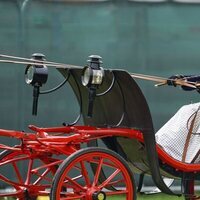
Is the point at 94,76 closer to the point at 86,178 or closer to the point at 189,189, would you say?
the point at 86,178

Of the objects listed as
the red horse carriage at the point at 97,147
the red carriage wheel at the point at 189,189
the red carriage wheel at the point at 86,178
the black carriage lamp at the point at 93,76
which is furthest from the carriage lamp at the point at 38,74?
the red carriage wheel at the point at 189,189

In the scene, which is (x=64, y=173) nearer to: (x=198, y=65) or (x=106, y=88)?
(x=106, y=88)

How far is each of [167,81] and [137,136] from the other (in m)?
0.43

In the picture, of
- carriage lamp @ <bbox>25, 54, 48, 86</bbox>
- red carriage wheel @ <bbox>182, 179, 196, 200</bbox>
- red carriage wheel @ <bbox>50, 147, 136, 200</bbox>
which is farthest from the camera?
red carriage wheel @ <bbox>182, 179, 196, 200</bbox>

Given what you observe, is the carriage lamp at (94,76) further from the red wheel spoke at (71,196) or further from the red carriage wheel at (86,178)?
the red wheel spoke at (71,196)

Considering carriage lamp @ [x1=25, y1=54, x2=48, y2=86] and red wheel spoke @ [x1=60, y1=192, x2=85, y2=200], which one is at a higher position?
carriage lamp @ [x1=25, y1=54, x2=48, y2=86]

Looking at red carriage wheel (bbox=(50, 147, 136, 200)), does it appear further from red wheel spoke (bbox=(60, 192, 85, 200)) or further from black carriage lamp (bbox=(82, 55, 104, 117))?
black carriage lamp (bbox=(82, 55, 104, 117))

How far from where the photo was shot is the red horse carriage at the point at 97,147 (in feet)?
14.0

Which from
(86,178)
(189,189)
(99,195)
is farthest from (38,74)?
(189,189)

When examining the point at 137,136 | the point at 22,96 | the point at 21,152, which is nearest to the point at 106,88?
the point at 137,136

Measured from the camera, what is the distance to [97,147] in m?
4.38

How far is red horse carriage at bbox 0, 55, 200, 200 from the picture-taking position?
427cm

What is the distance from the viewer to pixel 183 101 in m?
7.19

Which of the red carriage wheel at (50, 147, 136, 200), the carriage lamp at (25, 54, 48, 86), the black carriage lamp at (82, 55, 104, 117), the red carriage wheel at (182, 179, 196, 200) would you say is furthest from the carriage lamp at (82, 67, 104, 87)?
the red carriage wheel at (182, 179, 196, 200)
